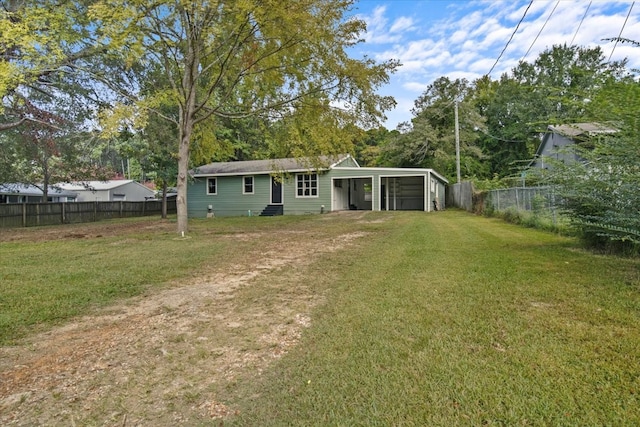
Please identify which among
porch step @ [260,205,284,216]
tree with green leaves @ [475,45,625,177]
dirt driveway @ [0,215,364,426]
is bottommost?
dirt driveway @ [0,215,364,426]

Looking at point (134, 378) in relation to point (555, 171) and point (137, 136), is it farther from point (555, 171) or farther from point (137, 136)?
point (137, 136)

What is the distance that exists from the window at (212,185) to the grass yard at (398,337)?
15.9 metres

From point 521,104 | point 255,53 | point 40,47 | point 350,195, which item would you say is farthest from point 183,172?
point 521,104

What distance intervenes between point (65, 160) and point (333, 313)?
66.3 feet

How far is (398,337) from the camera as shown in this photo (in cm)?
292

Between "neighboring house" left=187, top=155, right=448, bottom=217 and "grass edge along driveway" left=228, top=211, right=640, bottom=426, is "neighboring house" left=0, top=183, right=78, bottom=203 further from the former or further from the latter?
"grass edge along driveway" left=228, top=211, right=640, bottom=426

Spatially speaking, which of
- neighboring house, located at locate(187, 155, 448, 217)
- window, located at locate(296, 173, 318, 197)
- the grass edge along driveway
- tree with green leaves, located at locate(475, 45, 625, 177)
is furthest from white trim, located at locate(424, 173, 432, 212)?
the grass edge along driveway

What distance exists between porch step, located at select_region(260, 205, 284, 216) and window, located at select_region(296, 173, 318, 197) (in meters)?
1.35

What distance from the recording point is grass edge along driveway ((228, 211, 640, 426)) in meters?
1.96

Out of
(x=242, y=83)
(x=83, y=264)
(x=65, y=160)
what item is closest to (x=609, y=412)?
(x=83, y=264)

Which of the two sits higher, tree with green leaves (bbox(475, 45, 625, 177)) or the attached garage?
tree with green leaves (bbox(475, 45, 625, 177))

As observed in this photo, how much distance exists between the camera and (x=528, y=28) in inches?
342

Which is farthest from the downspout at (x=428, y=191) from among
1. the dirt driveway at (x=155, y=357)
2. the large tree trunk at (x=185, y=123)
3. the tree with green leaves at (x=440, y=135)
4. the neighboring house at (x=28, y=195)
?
the neighboring house at (x=28, y=195)

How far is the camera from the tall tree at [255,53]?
8.63 meters
